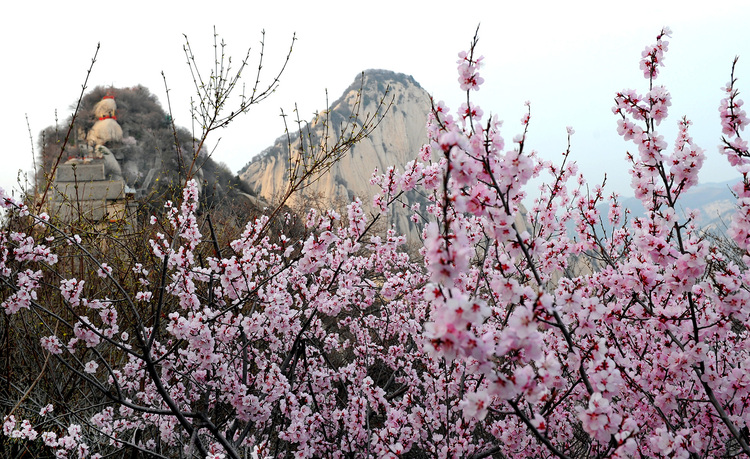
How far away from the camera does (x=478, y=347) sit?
105cm

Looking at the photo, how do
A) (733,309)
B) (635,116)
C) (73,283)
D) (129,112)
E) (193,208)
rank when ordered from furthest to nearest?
1. (129,112)
2. (193,208)
3. (73,283)
4. (635,116)
5. (733,309)

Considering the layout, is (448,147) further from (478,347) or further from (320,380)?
(320,380)

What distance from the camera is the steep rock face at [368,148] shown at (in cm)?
3619

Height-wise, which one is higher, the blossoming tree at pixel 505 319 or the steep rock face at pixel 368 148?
the steep rock face at pixel 368 148

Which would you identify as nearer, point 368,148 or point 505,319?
point 505,319

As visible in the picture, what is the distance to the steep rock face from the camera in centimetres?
3619

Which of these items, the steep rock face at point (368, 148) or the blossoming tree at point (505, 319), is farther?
the steep rock face at point (368, 148)

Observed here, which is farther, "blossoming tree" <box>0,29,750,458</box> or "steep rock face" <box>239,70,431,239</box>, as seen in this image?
"steep rock face" <box>239,70,431,239</box>

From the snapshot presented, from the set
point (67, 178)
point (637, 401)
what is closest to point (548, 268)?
point (637, 401)

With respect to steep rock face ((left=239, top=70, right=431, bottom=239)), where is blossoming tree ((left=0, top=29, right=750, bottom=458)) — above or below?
below

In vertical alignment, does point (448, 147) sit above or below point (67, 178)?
below

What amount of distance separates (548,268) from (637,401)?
1.02 metres

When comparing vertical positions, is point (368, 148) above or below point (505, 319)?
above

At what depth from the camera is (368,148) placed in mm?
41312
